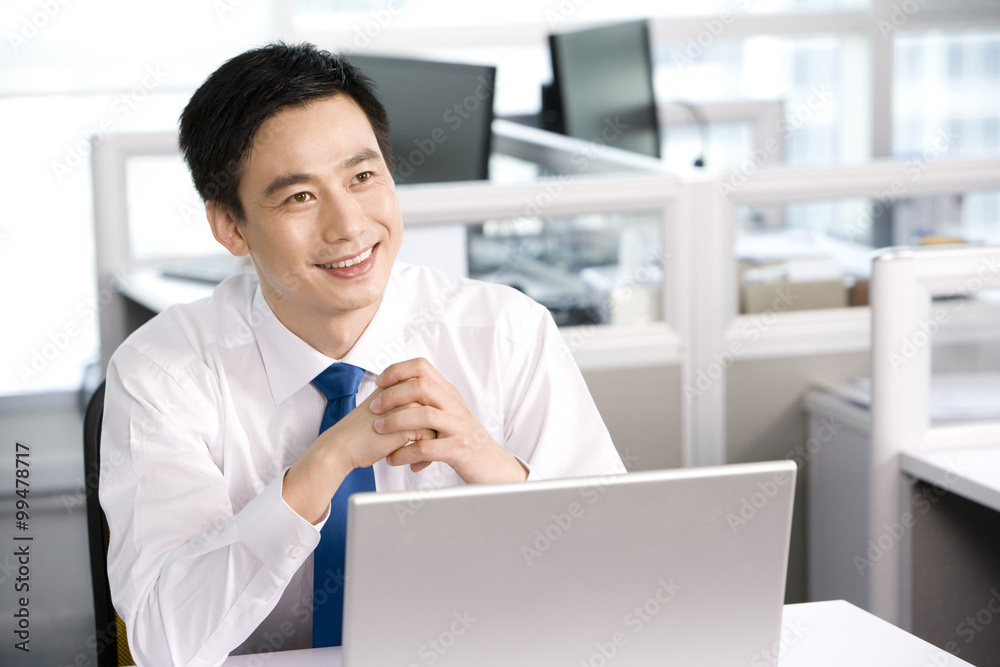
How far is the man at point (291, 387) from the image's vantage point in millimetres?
984

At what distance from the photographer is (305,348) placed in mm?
1167

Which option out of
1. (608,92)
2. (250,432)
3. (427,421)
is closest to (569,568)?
(427,421)

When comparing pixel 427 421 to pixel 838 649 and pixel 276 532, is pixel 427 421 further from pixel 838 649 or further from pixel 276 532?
pixel 838 649

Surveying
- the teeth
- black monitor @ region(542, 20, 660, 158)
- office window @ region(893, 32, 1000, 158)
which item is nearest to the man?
the teeth

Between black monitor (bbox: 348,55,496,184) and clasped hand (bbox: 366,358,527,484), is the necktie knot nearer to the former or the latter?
clasped hand (bbox: 366,358,527,484)

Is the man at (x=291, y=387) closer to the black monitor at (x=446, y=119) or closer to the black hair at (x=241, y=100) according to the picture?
the black hair at (x=241, y=100)

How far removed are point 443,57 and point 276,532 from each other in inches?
110

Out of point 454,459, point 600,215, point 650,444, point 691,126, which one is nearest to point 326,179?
point 454,459

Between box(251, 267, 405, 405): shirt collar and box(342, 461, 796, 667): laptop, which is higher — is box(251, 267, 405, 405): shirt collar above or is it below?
above

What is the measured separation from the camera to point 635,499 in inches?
26.8

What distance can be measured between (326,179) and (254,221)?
0.10 meters

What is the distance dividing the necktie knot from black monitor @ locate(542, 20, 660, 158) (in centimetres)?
173

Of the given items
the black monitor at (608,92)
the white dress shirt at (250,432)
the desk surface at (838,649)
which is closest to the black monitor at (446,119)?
the black monitor at (608,92)

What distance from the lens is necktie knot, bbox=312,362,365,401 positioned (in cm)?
115
